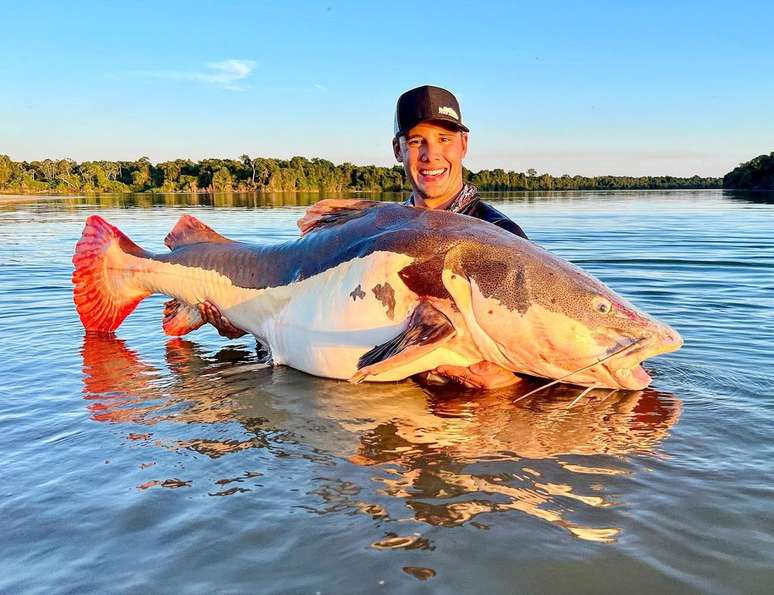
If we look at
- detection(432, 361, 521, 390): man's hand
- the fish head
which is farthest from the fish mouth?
detection(432, 361, 521, 390): man's hand

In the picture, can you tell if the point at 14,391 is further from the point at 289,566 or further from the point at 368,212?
the point at 289,566

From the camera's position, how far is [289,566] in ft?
7.18

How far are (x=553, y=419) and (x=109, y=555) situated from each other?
2.34 meters

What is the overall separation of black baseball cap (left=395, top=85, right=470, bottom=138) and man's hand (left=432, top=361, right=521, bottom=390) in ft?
6.34

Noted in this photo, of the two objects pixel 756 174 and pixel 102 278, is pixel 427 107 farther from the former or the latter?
pixel 756 174

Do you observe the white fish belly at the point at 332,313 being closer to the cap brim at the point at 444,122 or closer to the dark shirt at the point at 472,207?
the dark shirt at the point at 472,207

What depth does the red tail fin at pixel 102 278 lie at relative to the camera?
557 cm

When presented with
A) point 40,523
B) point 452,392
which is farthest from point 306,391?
point 40,523

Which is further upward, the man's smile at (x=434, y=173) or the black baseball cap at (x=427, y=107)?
the black baseball cap at (x=427, y=107)

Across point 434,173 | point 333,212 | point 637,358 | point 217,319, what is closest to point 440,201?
point 434,173

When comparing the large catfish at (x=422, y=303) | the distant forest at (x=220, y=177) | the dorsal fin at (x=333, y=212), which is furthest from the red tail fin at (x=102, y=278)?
the distant forest at (x=220, y=177)

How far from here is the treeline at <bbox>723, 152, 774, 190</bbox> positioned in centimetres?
7131

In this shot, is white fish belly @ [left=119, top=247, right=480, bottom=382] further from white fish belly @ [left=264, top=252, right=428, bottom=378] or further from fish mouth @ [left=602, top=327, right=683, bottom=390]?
fish mouth @ [left=602, top=327, right=683, bottom=390]

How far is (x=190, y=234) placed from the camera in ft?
18.0
